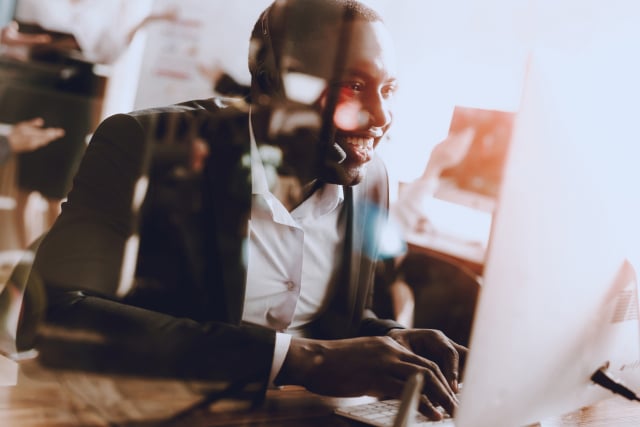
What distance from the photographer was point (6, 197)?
1395 mm

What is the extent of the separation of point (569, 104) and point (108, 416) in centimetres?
68

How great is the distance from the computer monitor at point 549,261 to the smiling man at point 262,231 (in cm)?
18

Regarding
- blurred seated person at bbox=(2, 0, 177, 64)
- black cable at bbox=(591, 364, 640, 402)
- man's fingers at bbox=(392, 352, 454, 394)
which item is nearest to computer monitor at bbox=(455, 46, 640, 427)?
black cable at bbox=(591, 364, 640, 402)

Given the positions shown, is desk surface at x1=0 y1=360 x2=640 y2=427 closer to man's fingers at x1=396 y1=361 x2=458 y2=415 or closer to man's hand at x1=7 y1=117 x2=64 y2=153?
man's fingers at x1=396 y1=361 x2=458 y2=415

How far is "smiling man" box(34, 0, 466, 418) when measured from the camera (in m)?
0.83

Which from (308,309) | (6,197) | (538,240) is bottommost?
(308,309)

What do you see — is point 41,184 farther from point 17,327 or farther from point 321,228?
point 321,228

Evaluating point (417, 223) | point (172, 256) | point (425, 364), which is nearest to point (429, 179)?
point (417, 223)

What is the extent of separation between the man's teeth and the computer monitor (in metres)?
0.70

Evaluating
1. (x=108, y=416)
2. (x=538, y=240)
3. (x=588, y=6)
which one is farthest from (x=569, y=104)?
(x=588, y=6)

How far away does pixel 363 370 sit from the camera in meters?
0.82

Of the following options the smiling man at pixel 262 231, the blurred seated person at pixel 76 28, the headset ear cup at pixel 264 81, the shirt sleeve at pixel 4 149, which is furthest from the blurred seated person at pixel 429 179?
the shirt sleeve at pixel 4 149

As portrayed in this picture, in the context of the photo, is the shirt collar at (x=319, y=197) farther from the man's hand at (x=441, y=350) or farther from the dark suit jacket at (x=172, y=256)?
the man's hand at (x=441, y=350)

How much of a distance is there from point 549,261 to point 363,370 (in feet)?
1.08
